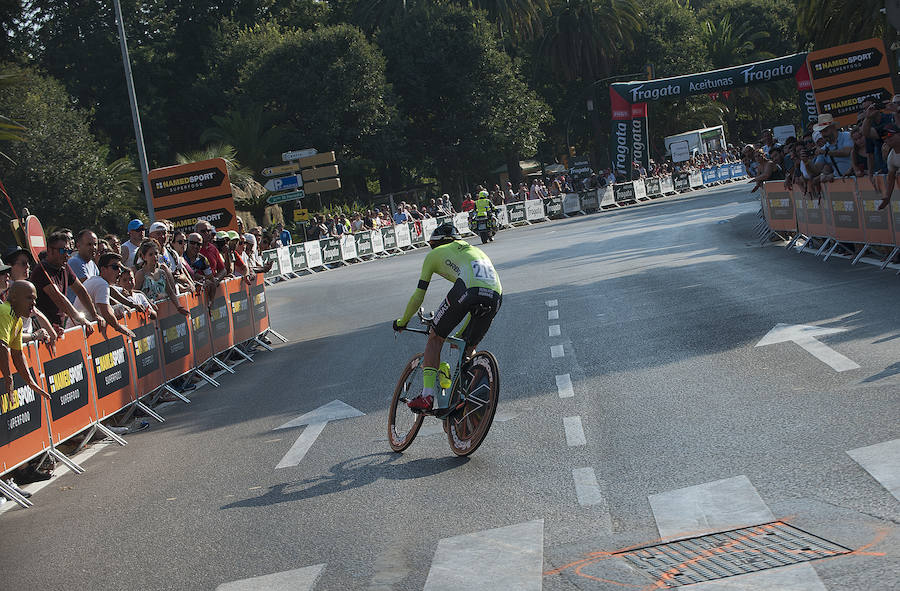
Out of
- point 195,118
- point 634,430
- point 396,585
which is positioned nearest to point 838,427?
point 634,430

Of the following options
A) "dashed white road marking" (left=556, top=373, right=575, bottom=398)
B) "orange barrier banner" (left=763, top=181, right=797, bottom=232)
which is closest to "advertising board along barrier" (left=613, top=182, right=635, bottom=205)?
"orange barrier banner" (left=763, top=181, right=797, bottom=232)

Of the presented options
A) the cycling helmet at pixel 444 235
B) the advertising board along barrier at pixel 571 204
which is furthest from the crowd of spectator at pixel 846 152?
the advertising board along barrier at pixel 571 204

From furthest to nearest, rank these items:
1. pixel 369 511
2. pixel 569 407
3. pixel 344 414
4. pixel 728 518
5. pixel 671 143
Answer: pixel 671 143 < pixel 344 414 < pixel 569 407 < pixel 369 511 < pixel 728 518

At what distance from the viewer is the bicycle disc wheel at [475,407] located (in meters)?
7.91

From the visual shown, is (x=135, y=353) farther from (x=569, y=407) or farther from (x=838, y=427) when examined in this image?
(x=838, y=427)

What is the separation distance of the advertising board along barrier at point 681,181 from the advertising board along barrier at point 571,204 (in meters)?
9.03

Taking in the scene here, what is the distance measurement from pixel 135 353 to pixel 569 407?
541 centimetres

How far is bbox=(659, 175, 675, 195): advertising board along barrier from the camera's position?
2243 inches

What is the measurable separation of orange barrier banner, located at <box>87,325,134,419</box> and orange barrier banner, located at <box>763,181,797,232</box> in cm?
1457

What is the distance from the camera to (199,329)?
585 inches

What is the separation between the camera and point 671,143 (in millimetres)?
71062

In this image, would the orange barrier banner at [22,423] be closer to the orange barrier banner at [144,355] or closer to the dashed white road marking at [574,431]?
the orange barrier banner at [144,355]

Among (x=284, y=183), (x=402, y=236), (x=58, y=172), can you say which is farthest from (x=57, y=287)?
(x=58, y=172)

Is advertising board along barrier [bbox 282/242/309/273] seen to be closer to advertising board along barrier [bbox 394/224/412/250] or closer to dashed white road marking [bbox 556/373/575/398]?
advertising board along barrier [bbox 394/224/412/250]
